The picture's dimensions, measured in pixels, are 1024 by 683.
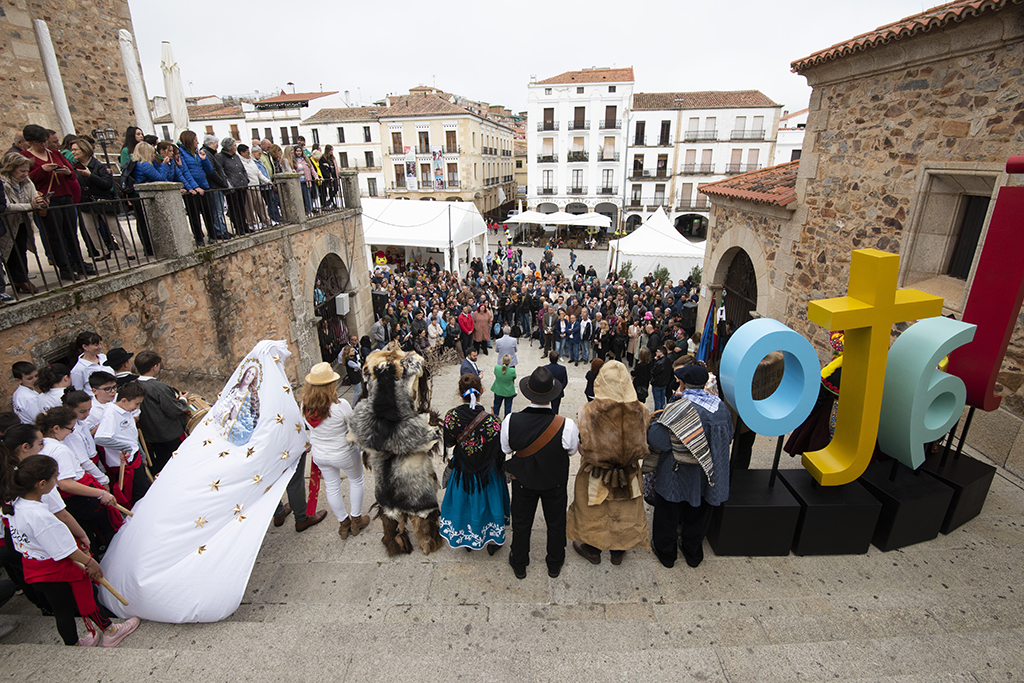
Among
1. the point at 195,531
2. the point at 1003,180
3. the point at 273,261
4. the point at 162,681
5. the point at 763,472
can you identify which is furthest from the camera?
the point at 273,261

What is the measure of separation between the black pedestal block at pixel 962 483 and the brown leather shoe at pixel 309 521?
498 cm

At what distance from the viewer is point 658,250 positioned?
1609cm

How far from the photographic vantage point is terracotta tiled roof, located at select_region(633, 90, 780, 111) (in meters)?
31.0

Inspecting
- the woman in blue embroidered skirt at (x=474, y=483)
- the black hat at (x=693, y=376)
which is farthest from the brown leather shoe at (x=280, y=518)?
the black hat at (x=693, y=376)

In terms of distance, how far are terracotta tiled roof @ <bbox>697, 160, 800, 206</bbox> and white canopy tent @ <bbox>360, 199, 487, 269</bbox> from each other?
852 centimetres

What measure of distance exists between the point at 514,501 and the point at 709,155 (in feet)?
113

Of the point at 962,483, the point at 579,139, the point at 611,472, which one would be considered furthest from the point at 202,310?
the point at 579,139

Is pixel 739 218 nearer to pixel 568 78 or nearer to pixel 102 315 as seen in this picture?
pixel 102 315

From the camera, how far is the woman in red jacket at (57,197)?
449cm

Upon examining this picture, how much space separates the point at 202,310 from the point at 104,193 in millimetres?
1629

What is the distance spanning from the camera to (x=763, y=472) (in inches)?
149

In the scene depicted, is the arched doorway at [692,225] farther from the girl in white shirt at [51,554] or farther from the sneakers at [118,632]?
the girl in white shirt at [51,554]

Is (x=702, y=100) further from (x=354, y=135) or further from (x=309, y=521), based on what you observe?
(x=309, y=521)

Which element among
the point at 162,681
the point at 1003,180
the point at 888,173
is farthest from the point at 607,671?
the point at 888,173
